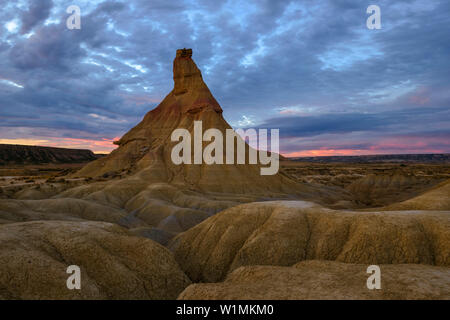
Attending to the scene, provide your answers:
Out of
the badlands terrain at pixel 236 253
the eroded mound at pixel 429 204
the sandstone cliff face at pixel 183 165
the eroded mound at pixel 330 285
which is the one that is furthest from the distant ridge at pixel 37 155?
the eroded mound at pixel 429 204

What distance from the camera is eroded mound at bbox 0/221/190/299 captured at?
1033 cm

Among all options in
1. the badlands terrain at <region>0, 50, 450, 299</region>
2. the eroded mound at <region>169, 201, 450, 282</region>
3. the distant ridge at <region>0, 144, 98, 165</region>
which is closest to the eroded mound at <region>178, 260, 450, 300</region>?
the badlands terrain at <region>0, 50, 450, 299</region>

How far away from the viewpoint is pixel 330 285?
8805 mm

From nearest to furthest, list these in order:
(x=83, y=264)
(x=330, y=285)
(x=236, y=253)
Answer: (x=330, y=285)
(x=83, y=264)
(x=236, y=253)

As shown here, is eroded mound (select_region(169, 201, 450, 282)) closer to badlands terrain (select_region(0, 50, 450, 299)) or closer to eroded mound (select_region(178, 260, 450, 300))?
badlands terrain (select_region(0, 50, 450, 299))

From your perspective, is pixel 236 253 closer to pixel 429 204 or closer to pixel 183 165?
pixel 429 204

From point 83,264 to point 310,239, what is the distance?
1265 centimetres

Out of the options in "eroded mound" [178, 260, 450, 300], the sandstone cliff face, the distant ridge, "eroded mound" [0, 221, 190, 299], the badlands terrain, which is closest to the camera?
"eroded mound" [178, 260, 450, 300]

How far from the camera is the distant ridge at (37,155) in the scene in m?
128

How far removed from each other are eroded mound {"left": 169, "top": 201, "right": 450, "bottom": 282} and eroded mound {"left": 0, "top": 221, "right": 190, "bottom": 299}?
3812 mm

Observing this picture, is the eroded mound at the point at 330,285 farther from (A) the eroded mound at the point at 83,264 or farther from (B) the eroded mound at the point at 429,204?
(B) the eroded mound at the point at 429,204

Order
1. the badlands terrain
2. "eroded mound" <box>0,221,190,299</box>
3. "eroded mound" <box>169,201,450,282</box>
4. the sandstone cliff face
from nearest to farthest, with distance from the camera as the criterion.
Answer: the badlands terrain
"eroded mound" <box>0,221,190,299</box>
"eroded mound" <box>169,201,450,282</box>
the sandstone cliff face

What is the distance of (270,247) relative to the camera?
16.0 m

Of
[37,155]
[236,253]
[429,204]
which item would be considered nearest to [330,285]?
[236,253]
